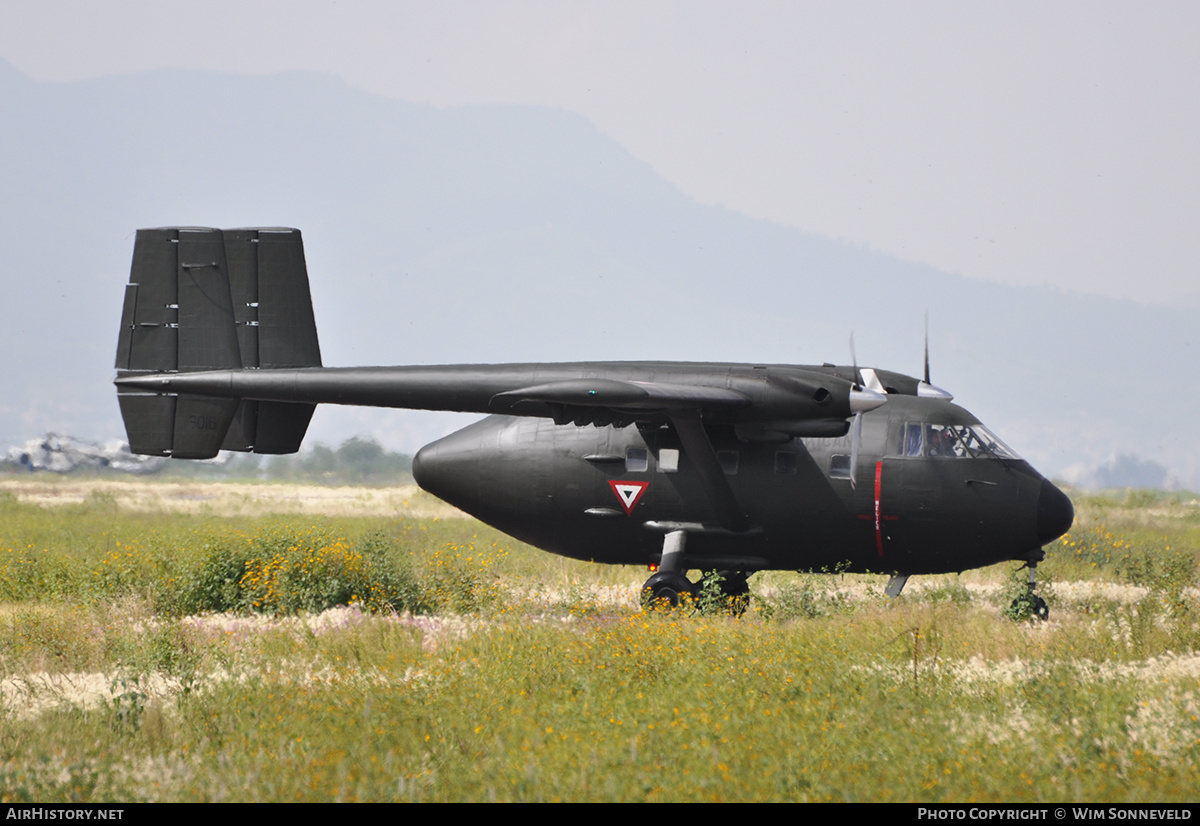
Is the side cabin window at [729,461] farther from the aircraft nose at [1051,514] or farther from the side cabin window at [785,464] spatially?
the aircraft nose at [1051,514]

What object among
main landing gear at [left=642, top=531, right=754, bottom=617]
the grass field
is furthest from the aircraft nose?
Result: main landing gear at [left=642, top=531, right=754, bottom=617]

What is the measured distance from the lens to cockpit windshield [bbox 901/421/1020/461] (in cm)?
1602

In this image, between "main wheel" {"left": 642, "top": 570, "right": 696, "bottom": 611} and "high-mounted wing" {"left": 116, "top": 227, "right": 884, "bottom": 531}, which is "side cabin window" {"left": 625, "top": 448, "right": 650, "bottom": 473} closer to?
"high-mounted wing" {"left": 116, "top": 227, "right": 884, "bottom": 531}

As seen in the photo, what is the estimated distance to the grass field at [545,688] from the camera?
802cm

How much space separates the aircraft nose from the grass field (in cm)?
144

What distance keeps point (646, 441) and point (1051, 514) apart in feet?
22.1

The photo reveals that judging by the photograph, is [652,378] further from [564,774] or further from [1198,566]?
[1198,566]

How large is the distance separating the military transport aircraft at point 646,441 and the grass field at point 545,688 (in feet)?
4.33

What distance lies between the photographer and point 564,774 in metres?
8.09

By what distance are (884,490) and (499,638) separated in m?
6.91

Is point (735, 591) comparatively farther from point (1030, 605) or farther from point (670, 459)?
point (1030, 605)

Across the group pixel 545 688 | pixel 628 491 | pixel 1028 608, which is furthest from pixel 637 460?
pixel 1028 608
